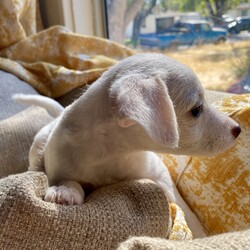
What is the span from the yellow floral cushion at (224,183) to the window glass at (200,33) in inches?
21.4

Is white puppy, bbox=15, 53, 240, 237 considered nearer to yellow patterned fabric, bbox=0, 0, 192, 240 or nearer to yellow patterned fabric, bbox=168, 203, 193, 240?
yellow patterned fabric, bbox=168, 203, 193, 240

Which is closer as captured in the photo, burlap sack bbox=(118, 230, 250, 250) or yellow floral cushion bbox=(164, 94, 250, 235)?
burlap sack bbox=(118, 230, 250, 250)

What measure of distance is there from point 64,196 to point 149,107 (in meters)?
0.22

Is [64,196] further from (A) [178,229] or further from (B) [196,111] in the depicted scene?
(B) [196,111]

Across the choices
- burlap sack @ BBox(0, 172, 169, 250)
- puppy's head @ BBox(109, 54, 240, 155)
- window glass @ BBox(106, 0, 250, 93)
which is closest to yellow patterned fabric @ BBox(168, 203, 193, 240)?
burlap sack @ BBox(0, 172, 169, 250)

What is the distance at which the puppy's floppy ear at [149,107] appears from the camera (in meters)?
0.69

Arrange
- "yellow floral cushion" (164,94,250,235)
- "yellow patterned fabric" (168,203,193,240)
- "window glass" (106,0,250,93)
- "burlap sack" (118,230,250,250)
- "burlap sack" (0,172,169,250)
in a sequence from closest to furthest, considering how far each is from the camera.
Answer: "burlap sack" (118,230,250,250) < "burlap sack" (0,172,169,250) < "yellow patterned fabric" (168,203,193,240) < "yellow floral cushion" (164,94,250,235) < "window glass" (106,0,250,93)

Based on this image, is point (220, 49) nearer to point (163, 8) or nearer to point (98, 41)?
point (163, 8)

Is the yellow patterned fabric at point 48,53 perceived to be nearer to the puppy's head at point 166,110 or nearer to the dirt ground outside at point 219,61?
the dirt ground outside at point 219,61

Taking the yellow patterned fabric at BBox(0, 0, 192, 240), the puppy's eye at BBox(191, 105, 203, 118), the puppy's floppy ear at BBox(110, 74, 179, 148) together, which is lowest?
the yellow patterned fabric at BBox(0, 0, 192, 240)

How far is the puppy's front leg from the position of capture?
0.73m

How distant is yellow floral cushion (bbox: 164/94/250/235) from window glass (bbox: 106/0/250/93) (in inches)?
21.4

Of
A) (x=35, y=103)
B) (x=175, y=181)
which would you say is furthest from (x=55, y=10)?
(x=175, y=181)

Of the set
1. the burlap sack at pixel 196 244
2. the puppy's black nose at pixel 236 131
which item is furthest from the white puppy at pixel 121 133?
the burlap sack at pixel 196 244
